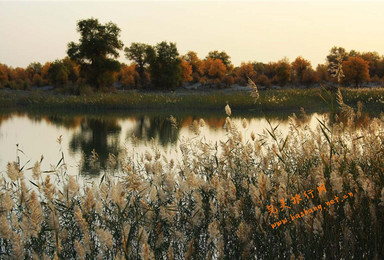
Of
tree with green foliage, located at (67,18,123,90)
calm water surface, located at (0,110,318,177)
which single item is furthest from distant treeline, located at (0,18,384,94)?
calm water surface, located at (0,110,318,177)

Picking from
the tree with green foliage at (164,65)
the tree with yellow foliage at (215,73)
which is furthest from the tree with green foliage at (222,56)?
the tree with green foliage at (164,65)

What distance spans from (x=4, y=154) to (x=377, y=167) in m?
10.0

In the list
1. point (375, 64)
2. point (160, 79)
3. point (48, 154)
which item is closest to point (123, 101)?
point (48, 154)

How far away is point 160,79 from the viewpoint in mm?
56781

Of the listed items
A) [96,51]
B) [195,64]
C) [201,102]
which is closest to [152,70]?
[96,51]

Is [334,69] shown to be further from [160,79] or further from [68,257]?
[160,79]

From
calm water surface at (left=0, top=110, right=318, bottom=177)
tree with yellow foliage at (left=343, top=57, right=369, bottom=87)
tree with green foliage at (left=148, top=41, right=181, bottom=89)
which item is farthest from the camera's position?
tree with green foliage at (left=148, top=41, right=181, bottom=89)

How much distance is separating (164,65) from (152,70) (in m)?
1.88

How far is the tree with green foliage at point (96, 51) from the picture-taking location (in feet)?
151

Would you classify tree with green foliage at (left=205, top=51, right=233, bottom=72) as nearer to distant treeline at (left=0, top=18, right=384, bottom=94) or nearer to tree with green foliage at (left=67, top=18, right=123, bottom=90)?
distant treeline at (left=0, top=18, right=384, bottom=94)

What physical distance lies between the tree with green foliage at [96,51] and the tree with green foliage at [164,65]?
936 cm

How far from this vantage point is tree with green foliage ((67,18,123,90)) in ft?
151

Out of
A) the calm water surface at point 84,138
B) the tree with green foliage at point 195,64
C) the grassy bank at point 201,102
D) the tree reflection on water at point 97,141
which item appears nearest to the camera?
the tree reflection on water at point 97,141

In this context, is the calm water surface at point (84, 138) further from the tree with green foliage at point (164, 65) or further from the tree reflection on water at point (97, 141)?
the tree with green foliage at point (164, 65)
